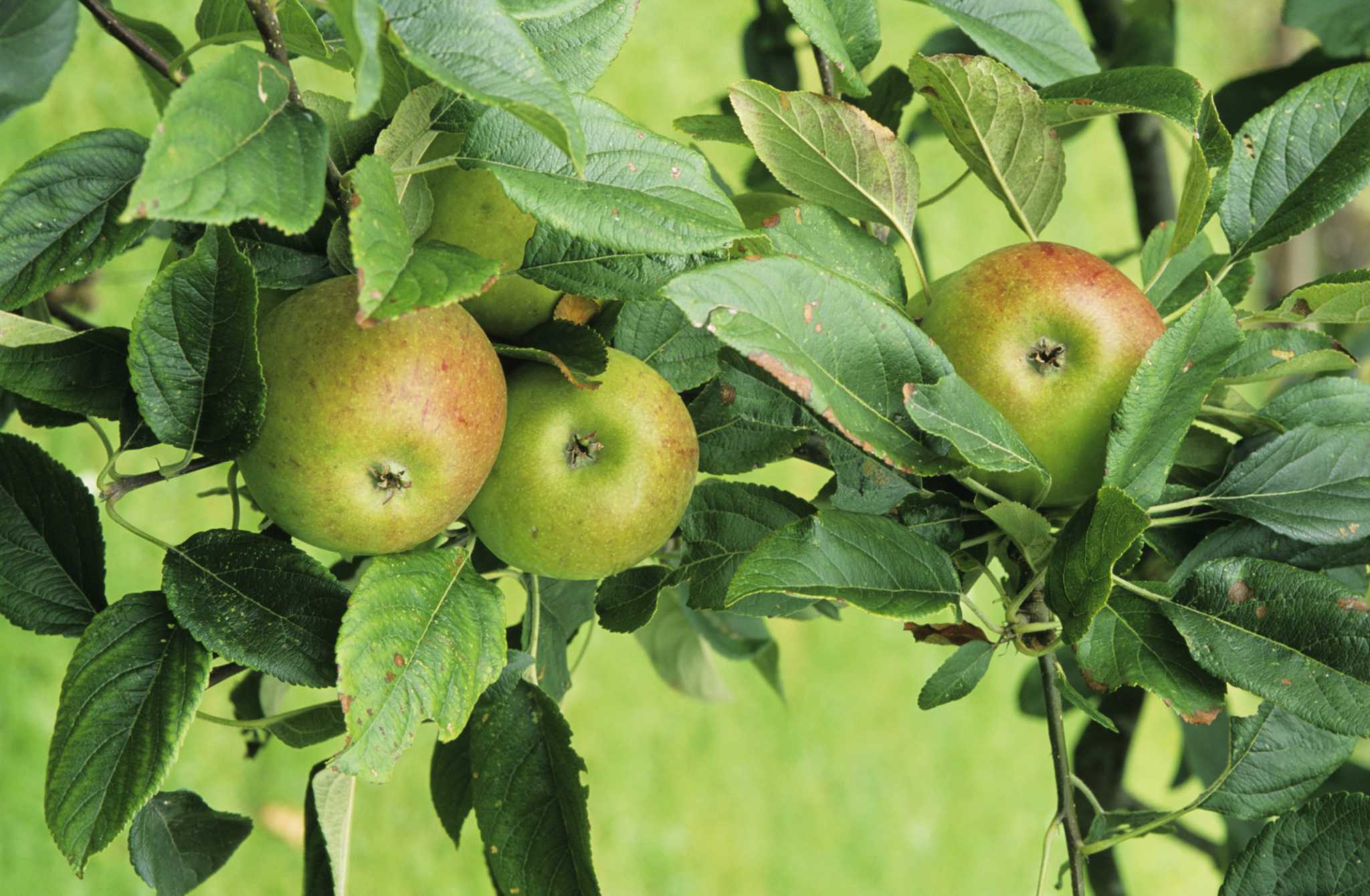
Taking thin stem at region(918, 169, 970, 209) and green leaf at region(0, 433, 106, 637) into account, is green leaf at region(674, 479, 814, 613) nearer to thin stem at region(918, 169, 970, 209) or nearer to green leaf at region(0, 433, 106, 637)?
thin stem at region(918, 169, 970, 209)

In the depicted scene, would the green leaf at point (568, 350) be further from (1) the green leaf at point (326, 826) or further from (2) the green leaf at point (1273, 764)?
(2) the green leaf at point (1273, 764)

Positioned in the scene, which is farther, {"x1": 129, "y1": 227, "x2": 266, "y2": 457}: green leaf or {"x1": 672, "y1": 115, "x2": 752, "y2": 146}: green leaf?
{"x1": 672, "y1": 115, "x2": 752, "y2": 146}: green leaf

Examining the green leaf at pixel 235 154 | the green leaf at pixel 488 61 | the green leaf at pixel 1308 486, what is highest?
the green leaf at pixel 488 61

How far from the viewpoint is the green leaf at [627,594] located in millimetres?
862

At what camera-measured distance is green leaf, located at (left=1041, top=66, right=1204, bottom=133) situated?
77 centimetres

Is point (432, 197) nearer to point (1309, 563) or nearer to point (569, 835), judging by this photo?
point (569, 835)

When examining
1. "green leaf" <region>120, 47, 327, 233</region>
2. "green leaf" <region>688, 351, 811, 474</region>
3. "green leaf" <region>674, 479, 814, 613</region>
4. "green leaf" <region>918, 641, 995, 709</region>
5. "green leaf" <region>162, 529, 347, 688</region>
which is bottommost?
"green leaf" <region>918, 641, 995, 709</region>

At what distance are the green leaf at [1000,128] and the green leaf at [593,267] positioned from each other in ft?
0.75

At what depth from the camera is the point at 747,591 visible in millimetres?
652

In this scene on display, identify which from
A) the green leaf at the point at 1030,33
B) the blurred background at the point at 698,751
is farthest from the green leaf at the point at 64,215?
the blurred background at the point at 698,751

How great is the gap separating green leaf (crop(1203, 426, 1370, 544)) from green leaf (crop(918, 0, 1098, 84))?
13.9 inches

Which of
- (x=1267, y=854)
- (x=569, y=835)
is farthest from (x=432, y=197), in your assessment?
(x=1267, y=854)

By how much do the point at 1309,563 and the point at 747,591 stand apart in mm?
430

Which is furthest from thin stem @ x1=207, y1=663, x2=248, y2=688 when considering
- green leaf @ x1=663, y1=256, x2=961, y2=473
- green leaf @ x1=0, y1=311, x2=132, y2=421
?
green leaf @ x1=663, y1=256, x2=961, y2=473
